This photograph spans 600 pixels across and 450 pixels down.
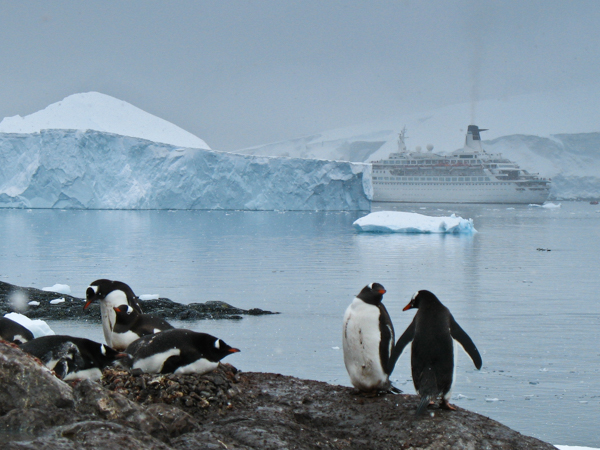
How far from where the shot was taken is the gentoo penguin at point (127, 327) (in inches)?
181

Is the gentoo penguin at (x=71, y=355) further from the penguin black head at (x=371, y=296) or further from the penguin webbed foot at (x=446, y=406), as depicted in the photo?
the penguin webbed foot at (x=446, y=406)

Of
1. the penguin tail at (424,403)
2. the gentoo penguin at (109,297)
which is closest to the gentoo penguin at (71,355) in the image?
the gentoo penguin at (109,297)

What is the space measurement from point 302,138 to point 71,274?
100012mm

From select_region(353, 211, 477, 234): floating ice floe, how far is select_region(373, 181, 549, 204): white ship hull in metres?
44.7

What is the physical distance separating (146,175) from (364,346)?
3563 cm

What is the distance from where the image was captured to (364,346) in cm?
404

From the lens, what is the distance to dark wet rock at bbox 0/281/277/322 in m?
8.29

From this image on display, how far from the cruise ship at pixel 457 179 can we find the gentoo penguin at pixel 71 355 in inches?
2716

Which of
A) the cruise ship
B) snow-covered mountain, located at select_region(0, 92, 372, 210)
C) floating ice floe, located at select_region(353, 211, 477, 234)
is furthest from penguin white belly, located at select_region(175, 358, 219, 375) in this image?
the cruise ship

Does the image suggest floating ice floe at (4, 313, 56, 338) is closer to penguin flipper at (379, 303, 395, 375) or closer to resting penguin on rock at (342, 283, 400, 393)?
resting penguin on rock at (342, 283, 400, 393)

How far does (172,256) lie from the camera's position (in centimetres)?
1700

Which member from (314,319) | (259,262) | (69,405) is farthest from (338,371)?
(259,262)

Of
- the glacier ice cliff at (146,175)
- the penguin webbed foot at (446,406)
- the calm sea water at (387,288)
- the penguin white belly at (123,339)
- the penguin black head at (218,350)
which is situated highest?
the glacier ice cliff at (146,175)

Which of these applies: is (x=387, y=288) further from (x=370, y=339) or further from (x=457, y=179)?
(x=457, y=179)
